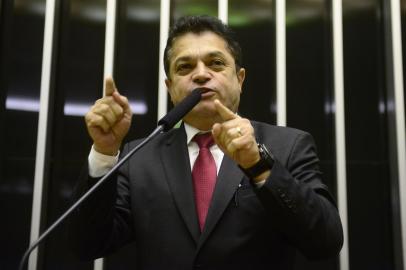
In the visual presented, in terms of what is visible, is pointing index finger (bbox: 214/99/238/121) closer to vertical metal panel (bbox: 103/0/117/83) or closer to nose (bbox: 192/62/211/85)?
nose (bbox: 192/62/211/85)

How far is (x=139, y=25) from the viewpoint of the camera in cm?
179

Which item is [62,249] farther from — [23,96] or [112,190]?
[112,190]

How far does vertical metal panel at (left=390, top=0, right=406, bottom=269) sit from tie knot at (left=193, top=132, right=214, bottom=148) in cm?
91

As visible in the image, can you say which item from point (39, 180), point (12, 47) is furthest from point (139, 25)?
point (39, 180)

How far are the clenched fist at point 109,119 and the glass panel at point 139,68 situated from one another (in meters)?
0.80

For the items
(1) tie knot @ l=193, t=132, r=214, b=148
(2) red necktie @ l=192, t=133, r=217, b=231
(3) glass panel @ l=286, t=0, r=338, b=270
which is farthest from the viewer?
(3) glass panel @ l=286, t=0, r=338, b=270

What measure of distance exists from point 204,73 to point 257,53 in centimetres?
68

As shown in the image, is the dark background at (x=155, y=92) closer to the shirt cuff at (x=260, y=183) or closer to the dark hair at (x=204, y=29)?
the dark hair at (x=204, y=29)

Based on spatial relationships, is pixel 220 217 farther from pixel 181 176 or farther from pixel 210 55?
pixel 210 55

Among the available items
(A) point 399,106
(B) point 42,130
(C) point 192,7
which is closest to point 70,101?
(B) point 42,130

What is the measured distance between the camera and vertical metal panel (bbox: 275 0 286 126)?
166 centimetres

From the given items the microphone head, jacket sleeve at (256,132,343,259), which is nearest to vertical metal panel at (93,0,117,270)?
the microphone head

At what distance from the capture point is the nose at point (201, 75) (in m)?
1.16

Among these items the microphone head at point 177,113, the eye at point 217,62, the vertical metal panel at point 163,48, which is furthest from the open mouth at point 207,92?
the vertical metal panel at point 163,48
